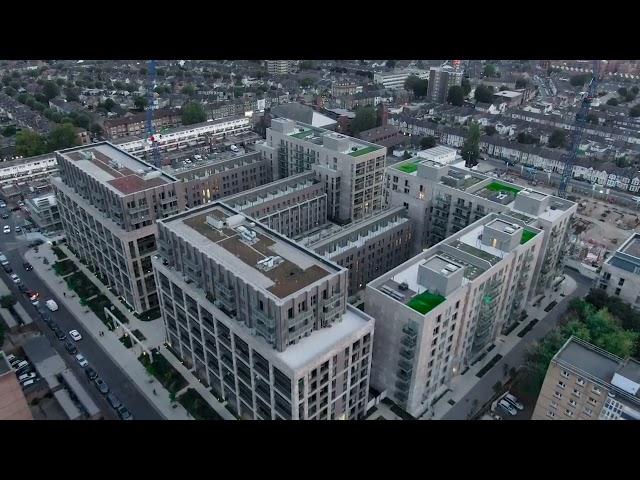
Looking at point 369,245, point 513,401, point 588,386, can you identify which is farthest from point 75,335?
point 588,386

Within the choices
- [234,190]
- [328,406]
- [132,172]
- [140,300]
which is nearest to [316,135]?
[234,190]

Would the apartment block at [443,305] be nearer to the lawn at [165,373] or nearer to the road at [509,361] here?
the road at [509,361]

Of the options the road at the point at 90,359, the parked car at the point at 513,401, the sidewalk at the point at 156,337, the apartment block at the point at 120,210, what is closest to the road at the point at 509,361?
the parked car at the point at 513,401

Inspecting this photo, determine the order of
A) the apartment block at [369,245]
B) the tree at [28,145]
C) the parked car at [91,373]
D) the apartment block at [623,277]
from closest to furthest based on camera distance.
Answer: the parked car at [91,373]
the apartment block at [623,277]
the apartment block at [369,245]
the tree at [28,145]

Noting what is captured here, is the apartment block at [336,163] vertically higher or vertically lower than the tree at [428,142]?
higher

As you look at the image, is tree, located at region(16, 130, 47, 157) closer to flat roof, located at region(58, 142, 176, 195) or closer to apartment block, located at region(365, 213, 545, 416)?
flat roof, located at region(58, 142, 176, 195)

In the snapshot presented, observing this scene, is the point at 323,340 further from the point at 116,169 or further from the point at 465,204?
the point at 116,169

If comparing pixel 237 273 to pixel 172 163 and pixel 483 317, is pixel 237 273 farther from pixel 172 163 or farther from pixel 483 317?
pixel 172 163
